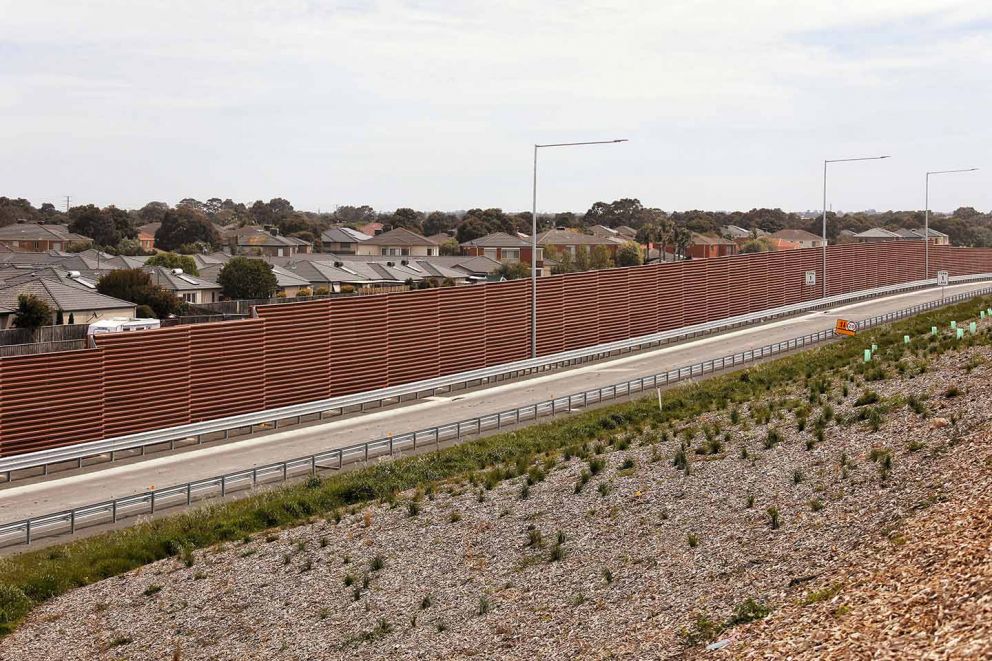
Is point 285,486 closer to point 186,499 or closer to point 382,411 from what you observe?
point 186,499

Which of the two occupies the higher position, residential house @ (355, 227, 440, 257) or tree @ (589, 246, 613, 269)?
residential house @ (355, 227, 440, 257)

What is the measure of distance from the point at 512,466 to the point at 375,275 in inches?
2727

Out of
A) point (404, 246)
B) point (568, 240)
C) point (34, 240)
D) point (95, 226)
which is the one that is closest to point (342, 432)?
point (568, 240)

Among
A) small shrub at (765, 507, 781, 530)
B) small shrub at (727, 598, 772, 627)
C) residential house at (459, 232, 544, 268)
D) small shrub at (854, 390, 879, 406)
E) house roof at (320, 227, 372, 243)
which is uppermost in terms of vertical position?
house roof at (320, 227, 372, 243)

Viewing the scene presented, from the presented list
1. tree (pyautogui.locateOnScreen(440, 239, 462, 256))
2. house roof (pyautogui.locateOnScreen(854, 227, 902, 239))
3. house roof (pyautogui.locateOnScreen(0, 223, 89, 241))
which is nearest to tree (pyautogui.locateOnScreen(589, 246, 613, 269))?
tree (pyautogui.locateOnScreen(440, 239, 462, 256))

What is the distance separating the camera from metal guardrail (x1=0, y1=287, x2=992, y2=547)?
88.7 ft

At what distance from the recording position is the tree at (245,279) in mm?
80812

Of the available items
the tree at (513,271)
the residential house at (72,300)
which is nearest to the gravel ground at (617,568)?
the residential house at (72,300)

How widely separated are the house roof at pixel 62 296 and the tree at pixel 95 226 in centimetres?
10400

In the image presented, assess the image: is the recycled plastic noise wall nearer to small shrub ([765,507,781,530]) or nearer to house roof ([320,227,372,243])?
small shrub ([765,507,781,530])

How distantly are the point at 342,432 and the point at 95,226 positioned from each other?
442 ft

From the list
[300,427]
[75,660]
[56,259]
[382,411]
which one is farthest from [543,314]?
[56,259]

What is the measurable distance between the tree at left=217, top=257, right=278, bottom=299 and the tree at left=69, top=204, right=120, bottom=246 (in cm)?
8608

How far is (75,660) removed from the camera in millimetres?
20328
